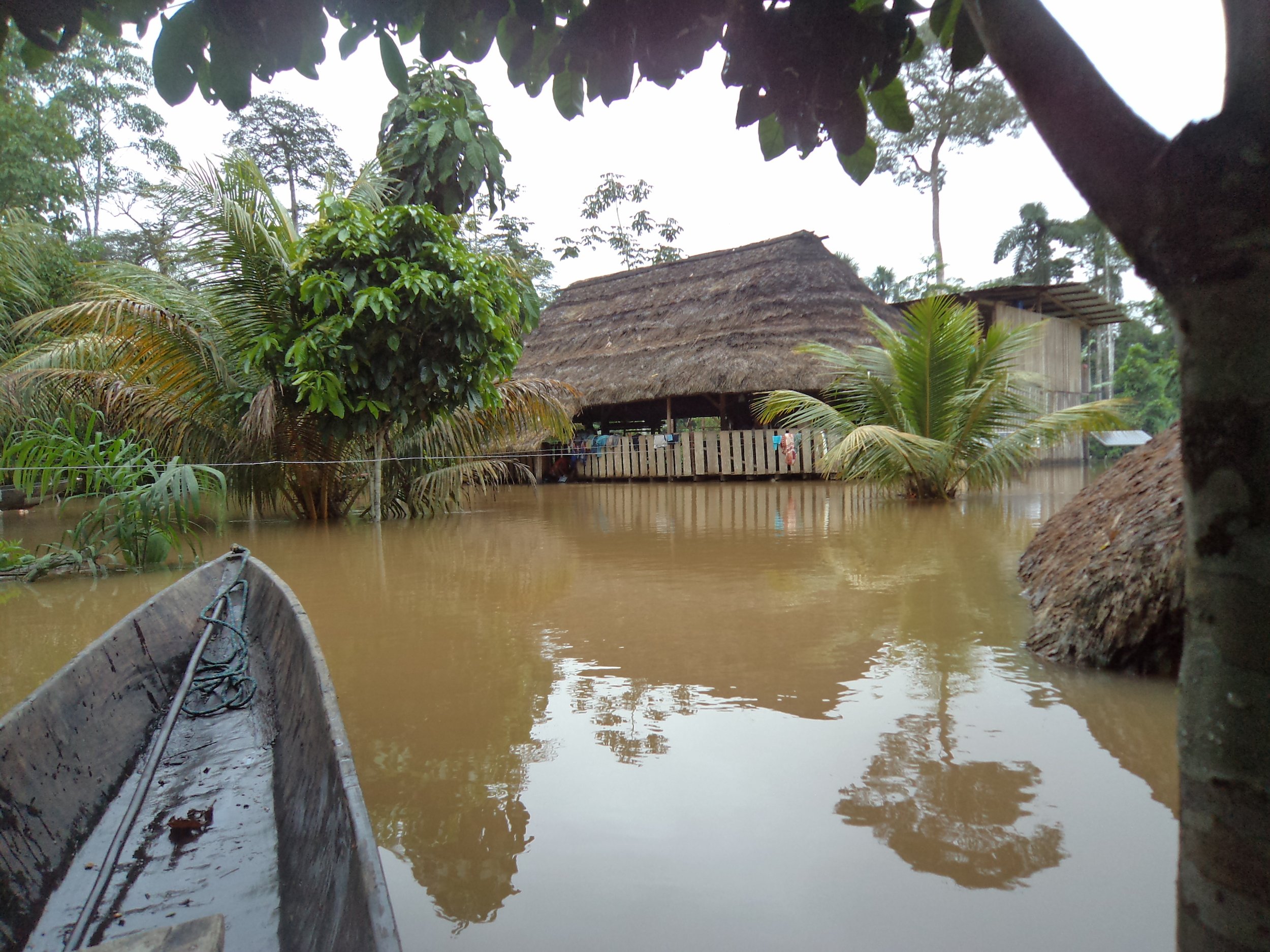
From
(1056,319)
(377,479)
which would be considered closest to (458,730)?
(377,479)

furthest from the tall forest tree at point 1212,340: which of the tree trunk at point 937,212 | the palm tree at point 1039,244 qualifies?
the palm tree at point 1039,244

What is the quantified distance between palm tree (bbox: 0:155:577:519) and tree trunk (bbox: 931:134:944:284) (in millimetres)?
18670

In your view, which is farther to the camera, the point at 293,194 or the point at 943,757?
the point at 293,194

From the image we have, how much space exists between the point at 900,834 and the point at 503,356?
7008 millimetres

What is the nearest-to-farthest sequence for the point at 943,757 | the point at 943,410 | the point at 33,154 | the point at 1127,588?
the point at 943,757 → the point at 1127,588 → the point at 943,410 → the point at 33,154

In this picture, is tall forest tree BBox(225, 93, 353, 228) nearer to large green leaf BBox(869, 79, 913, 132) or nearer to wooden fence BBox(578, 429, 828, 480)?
wooden fence BBox(578, 429, 828, 480)

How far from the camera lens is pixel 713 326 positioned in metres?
15.4

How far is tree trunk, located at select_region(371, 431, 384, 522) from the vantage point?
862 cm

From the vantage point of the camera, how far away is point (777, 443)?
1393 centimetres

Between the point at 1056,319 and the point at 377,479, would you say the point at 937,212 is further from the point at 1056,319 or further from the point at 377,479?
the point at 377,479

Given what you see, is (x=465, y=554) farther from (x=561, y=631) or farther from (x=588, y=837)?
(x=588, y=837)

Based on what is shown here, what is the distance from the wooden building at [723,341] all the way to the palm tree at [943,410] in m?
3.52

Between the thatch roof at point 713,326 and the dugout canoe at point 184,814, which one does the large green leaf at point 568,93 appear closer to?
the dugout canoe at point 184,814

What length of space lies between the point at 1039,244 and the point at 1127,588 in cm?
2993
